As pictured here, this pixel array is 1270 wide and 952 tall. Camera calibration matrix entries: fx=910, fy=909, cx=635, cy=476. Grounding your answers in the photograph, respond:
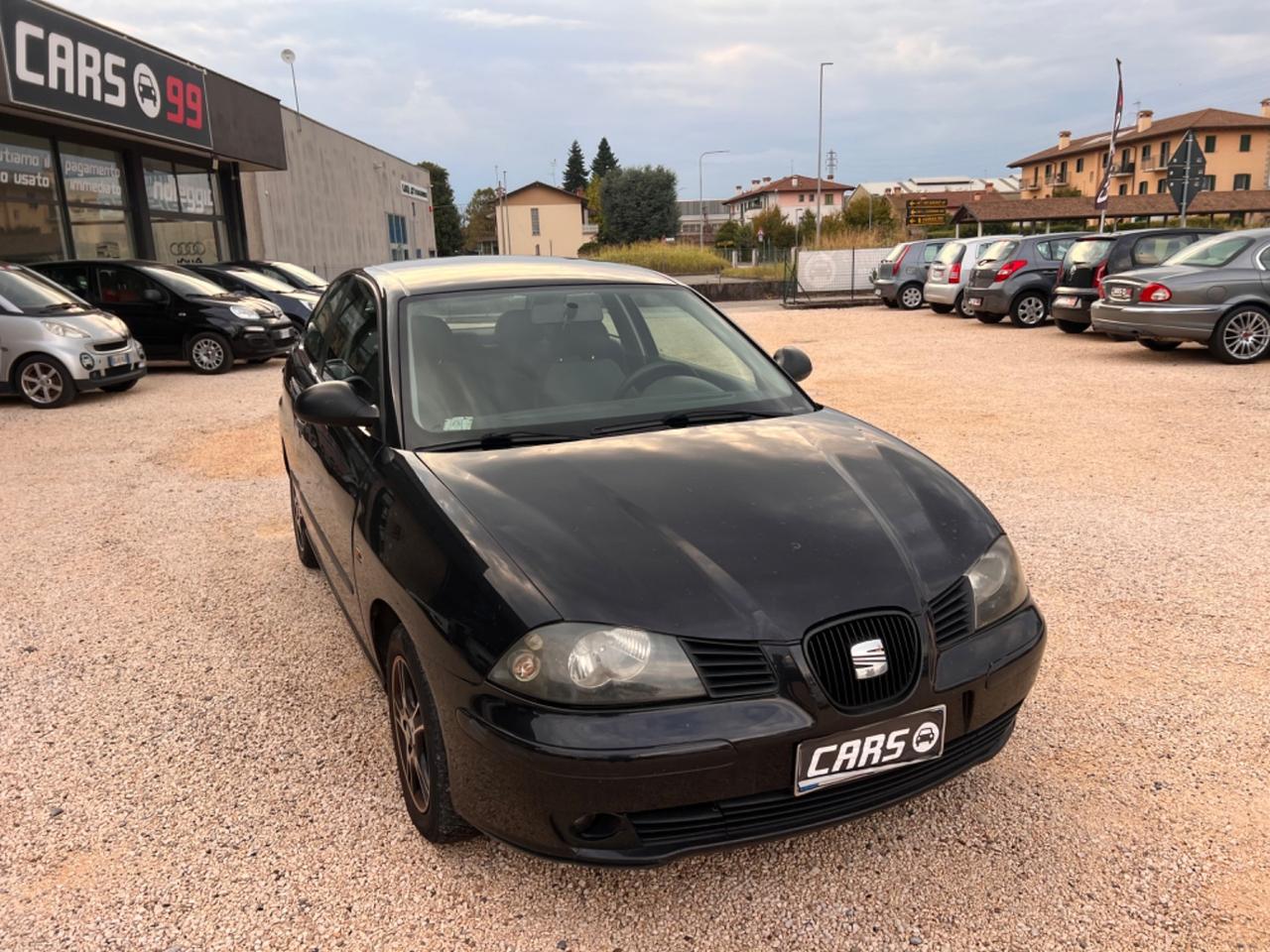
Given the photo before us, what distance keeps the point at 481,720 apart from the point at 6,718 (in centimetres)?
233

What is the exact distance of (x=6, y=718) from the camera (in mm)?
3344

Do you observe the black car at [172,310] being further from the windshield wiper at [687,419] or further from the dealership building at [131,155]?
the windshield wiper at [687,419]

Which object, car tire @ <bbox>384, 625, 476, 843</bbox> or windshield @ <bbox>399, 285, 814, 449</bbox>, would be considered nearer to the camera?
car tire @ <bbox>384, 625, 476, 843</bbox>

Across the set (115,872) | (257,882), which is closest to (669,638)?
(257,882)

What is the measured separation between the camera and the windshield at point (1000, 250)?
16391 millimetres

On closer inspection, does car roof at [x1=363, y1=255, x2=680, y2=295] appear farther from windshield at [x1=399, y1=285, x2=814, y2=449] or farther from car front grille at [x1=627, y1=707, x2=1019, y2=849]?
car front grille at [x1=627, y1=707, x2=1019, y2=849]

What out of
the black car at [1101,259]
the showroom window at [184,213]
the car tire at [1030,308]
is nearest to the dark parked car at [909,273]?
the car tire at [1030,308]

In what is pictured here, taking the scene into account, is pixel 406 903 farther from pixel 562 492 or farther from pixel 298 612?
pixel 298 612

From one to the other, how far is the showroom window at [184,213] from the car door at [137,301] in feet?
23.2

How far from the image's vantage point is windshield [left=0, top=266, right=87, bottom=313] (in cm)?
983

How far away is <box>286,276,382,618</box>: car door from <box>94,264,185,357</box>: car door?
9273 millimetres

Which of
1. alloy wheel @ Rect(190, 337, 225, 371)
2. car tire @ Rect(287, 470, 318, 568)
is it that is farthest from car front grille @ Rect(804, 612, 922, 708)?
alloy wheel @ Rect(190, 337, 225, 371)

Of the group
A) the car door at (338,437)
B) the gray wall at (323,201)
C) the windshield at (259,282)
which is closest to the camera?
the car door at (338,437)

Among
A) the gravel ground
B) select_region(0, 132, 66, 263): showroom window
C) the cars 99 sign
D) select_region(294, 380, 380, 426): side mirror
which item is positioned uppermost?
the cars 99 sign
